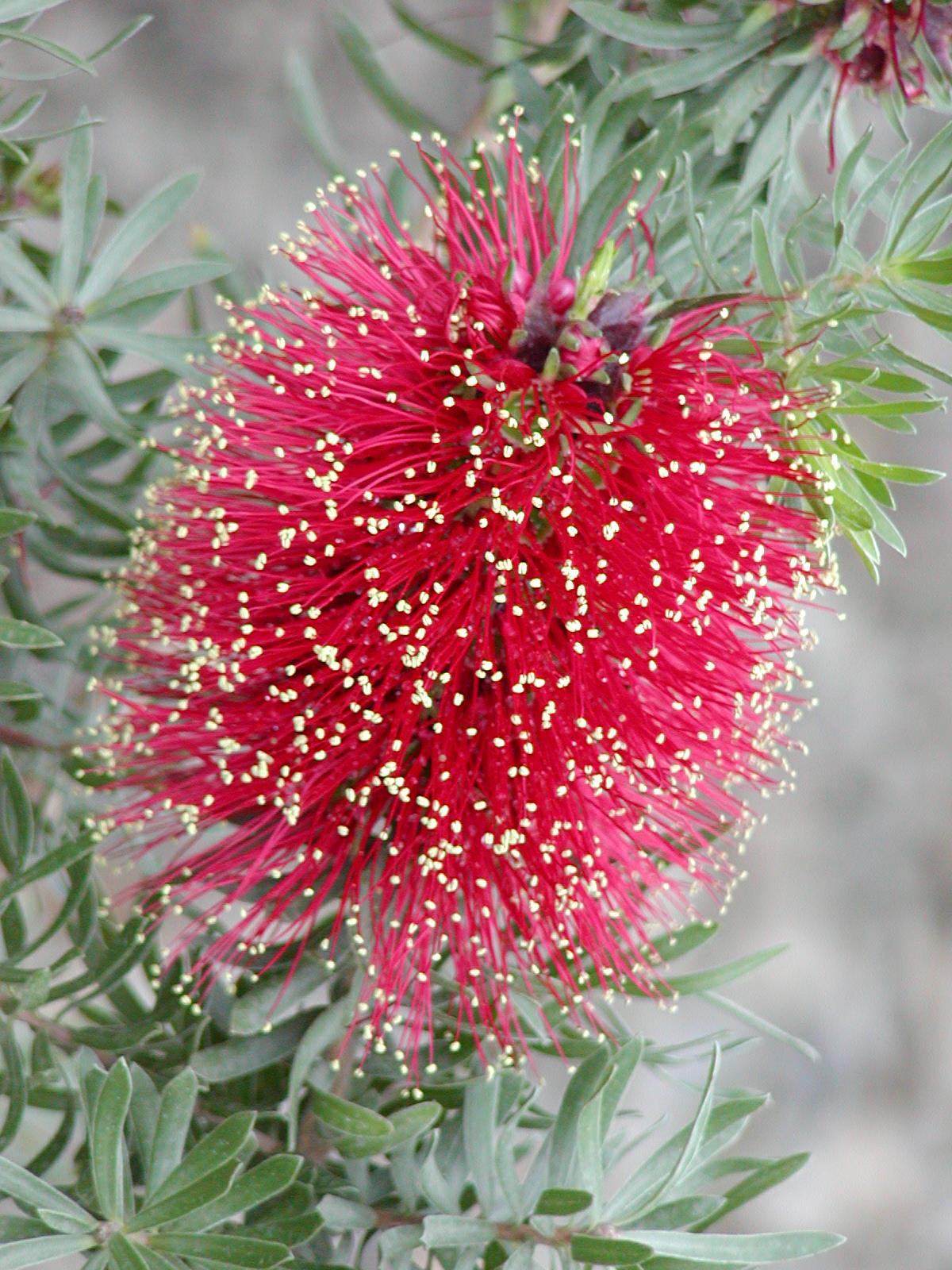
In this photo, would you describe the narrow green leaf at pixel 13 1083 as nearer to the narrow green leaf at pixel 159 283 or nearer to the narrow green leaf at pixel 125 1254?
the narrow green leaf at pixel 125 1254

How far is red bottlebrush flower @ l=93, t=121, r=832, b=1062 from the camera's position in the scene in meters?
0.59

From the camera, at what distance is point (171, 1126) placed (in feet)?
1.87

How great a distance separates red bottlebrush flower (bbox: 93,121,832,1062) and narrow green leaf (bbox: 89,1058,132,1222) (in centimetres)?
13

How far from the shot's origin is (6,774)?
0.66 meters

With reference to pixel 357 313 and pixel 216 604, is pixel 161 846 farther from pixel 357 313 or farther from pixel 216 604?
pixel 357 313

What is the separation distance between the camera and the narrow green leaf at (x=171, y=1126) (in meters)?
0.57

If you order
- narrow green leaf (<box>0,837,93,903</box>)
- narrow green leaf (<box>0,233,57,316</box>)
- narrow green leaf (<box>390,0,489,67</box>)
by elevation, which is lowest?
narrow green leaf (<box>0,837,93,903</box>)

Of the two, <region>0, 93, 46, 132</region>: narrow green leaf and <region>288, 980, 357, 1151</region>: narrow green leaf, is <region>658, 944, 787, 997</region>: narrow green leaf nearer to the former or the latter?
<region>288, 980, 357, 1151</region>: narrow green leaf

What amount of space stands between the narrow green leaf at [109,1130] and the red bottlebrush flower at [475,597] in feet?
0.42

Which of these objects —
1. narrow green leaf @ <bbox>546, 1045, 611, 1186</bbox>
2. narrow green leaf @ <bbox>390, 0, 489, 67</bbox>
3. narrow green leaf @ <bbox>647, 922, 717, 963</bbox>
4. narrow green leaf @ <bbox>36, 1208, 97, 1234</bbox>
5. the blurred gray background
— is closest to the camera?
narrow green leaf @ <bbox>36, 1208, 97, 1234</bbox>

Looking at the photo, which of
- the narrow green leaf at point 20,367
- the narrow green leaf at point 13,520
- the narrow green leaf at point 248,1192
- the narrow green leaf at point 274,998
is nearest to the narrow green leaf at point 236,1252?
the narrow green leaf at point 248,1192

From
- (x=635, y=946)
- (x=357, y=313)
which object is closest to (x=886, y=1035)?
(x=635, y=946)

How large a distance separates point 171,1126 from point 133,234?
49cm

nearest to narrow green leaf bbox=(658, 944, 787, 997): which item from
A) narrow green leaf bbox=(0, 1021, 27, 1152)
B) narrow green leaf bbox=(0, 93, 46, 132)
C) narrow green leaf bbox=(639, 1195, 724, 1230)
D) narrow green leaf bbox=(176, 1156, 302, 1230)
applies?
narrow green leaf bbox=(639, 1195, 724, 1230)
